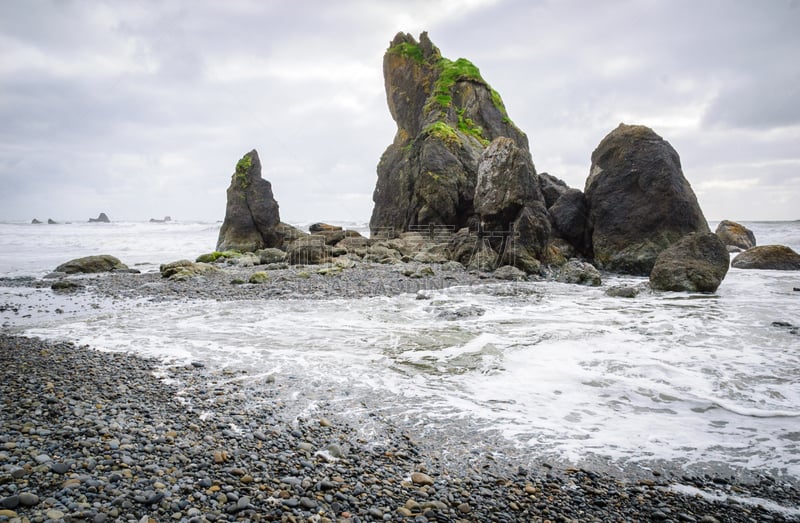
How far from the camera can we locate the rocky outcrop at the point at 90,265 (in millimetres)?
18375

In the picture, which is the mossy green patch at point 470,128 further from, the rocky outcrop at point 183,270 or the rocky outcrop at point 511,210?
the rocky outcrop at point 183,270

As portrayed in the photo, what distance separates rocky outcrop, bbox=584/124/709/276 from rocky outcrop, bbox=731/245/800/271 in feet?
10.3

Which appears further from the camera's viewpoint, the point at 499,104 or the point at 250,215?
the point at 499,104

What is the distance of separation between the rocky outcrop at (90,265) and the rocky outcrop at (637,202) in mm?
20820

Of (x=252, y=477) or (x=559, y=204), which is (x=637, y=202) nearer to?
(x=559, y=204)

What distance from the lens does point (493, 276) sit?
15992 mm

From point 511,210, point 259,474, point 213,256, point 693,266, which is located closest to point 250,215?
point 213,256

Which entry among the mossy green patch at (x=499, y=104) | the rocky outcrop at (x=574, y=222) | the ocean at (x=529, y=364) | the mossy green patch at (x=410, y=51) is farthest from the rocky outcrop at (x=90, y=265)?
the mossy green patch at (x=410, y=51)

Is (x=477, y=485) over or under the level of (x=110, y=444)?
under

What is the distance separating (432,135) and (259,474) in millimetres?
26495

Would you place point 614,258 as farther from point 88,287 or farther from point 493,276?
point 88,287

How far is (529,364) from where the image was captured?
22.0ft

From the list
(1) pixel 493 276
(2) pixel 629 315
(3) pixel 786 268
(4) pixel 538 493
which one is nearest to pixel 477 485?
(4) pixel 538 493

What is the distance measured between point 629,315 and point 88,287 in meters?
15.6
